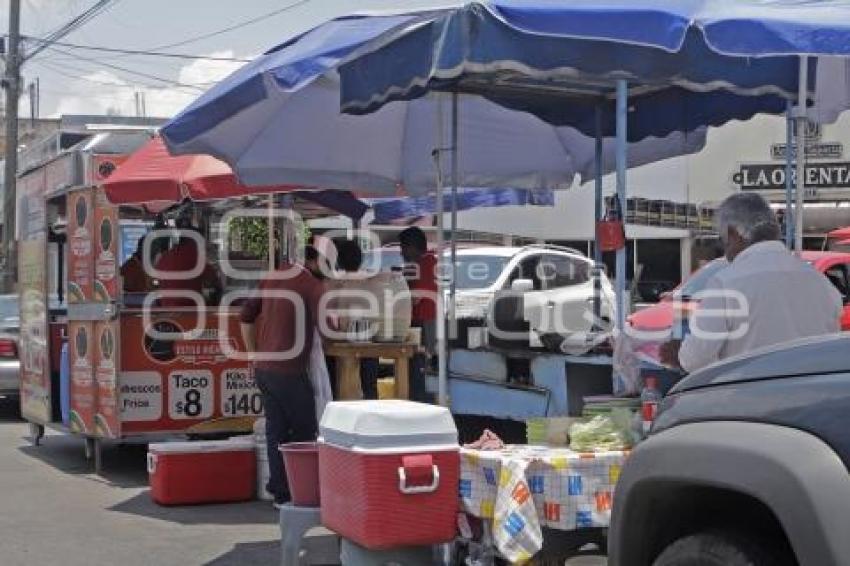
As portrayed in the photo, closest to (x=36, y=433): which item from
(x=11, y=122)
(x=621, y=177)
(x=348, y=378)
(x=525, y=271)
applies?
(x=348, y=378)

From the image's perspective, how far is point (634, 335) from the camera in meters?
6.38

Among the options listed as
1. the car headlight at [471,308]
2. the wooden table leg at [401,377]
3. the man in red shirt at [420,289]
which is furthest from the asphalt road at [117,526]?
the car headlight at [471,308]

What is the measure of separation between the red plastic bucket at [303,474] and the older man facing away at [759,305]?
2.21 m

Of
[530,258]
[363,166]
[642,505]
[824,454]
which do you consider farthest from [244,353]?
[824,454]

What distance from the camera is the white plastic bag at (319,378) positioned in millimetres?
8031

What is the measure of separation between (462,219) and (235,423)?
36.9 feet

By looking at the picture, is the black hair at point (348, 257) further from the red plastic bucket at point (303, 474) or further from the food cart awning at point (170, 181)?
the red plastic bucket at point (303, 474)

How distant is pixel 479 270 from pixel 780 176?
1217 cm

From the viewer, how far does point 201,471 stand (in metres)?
9.10

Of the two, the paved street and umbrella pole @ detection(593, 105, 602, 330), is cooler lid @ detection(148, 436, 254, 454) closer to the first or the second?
the paved street

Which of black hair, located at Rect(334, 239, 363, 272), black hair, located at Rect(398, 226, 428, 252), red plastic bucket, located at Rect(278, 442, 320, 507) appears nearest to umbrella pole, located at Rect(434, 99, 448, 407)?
red plastic bucket, located at Rect(278, 442, 320, 507)

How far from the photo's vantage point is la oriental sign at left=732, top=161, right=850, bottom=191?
24.8 metres

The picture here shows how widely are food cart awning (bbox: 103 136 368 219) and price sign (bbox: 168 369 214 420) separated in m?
1.58

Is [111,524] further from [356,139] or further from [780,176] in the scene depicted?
[780,176]
